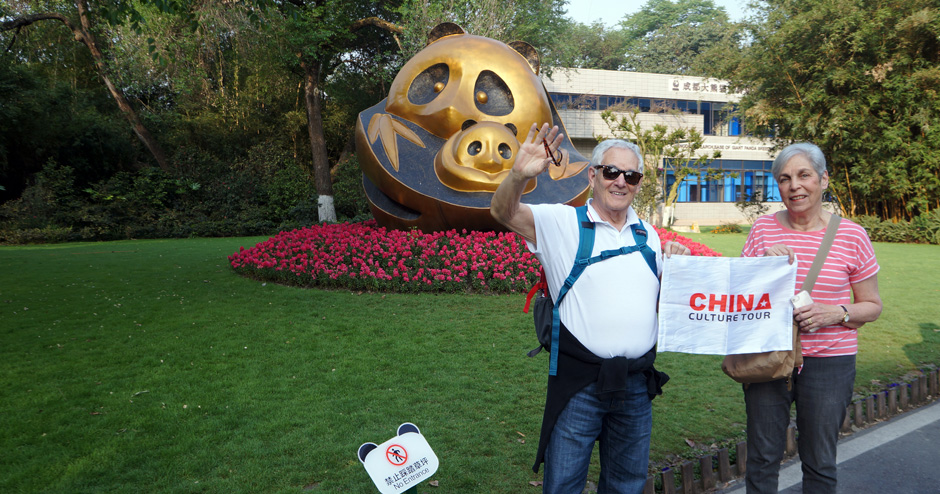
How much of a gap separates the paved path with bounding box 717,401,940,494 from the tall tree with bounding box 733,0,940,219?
680 inches

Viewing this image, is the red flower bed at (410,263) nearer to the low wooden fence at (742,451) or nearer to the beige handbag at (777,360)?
the low wooden fence at (742,451)

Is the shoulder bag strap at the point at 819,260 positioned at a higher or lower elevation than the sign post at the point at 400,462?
higher

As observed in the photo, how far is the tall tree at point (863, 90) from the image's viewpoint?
688 inches

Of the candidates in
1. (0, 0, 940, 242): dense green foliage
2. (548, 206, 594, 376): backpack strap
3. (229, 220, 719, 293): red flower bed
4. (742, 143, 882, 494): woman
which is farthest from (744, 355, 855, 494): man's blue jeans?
(0, 0, 940, 242): dense green foliage

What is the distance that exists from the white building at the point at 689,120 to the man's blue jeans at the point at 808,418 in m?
27.6

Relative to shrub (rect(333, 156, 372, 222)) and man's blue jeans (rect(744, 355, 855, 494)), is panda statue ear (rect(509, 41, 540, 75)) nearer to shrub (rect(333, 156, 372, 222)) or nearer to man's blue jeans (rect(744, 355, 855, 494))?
man's blue jeans (rect(744, 355, 855, 494))

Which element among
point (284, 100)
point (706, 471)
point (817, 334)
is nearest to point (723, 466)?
point (706, 471)

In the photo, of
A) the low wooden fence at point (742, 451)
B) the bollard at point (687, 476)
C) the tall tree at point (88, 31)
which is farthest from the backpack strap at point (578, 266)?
the tall tree at point (88, 31)

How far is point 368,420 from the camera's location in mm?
4168

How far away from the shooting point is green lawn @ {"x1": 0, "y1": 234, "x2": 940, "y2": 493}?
11.6 ft

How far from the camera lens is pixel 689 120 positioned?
100 feet

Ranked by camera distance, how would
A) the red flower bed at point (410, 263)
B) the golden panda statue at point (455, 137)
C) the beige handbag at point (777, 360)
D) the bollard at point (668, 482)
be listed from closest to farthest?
the beige handbag at point (777, 360)
the bollard at point (668, 482)
the red flower bed at point (410, 263)
the golden panda statue at point (455, 137)

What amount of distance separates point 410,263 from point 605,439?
673 cm

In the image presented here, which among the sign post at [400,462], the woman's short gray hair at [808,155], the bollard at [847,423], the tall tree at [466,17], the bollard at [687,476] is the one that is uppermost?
the tall tree at [466,17]
